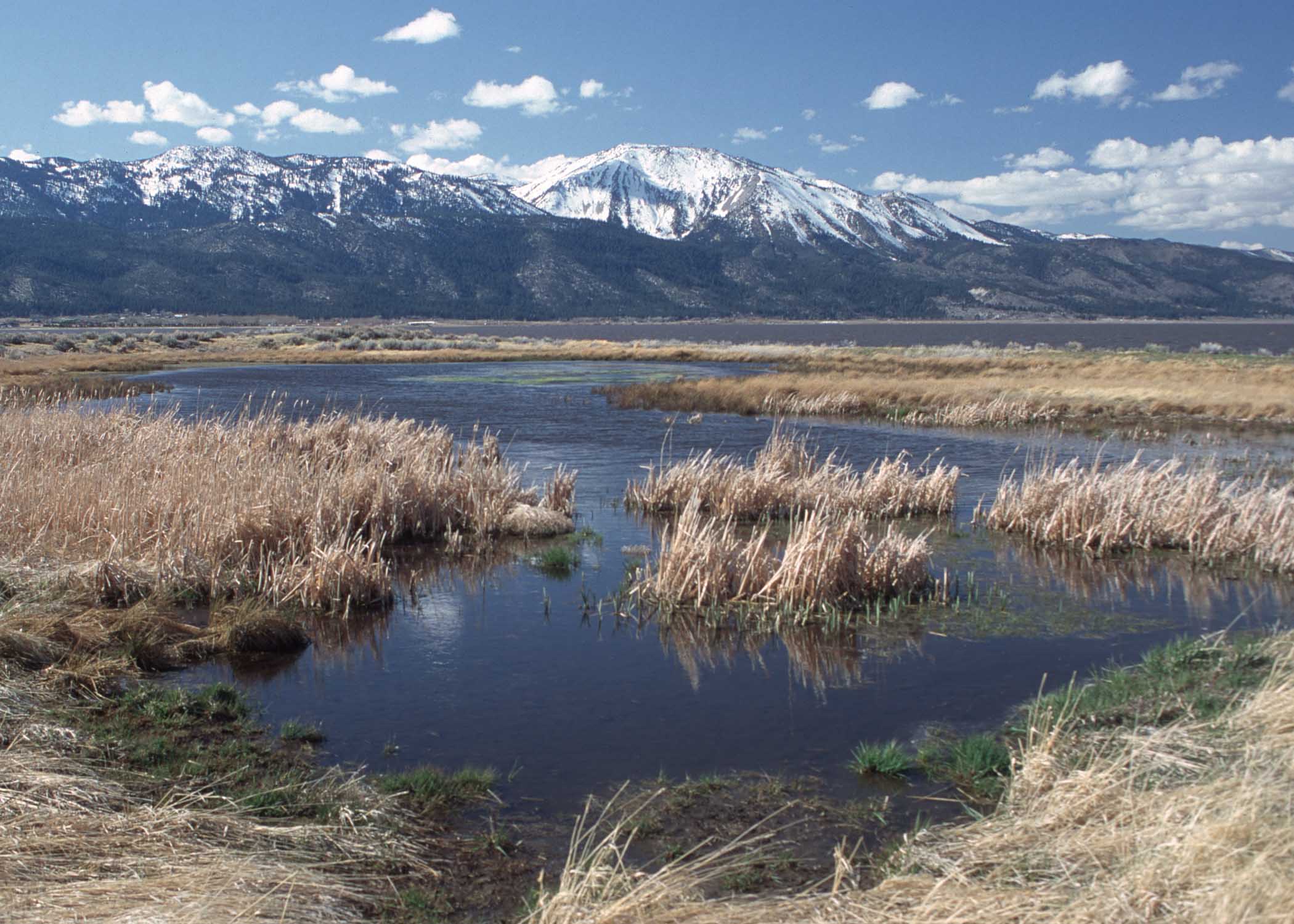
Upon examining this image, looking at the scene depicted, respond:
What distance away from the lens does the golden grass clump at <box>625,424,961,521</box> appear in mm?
18062

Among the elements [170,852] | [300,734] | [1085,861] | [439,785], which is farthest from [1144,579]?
[170,852]

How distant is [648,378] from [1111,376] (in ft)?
74.4

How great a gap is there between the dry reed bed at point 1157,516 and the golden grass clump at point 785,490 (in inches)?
66.9

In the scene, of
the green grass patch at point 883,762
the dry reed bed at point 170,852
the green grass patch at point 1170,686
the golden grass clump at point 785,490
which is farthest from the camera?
the golden grass clump at point 785,490

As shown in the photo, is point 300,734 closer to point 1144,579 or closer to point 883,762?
point 883,762

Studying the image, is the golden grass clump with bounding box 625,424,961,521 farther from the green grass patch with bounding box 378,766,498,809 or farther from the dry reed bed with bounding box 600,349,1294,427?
the dry reed bed with bounding box 600,349,1294,427

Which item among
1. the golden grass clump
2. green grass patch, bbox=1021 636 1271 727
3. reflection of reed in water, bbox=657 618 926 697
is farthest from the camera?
the golden grass clump

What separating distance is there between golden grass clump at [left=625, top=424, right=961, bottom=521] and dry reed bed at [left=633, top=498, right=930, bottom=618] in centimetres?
411

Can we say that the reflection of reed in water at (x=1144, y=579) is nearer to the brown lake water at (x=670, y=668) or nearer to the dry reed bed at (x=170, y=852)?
the brown lake water at (x=670, y=668)

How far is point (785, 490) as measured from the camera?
18.4 metres

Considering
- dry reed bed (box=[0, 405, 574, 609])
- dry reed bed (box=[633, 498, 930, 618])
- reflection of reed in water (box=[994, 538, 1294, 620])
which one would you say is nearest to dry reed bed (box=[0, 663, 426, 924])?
dry reed bed (box=[0, 405, 574, 609])

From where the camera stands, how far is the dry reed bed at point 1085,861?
15.2 ft

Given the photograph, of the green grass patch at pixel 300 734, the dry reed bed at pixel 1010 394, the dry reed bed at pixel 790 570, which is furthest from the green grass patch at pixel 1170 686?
the dry reed bed at pixel 1010 394

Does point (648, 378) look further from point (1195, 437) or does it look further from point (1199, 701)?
point (1199, 701)
